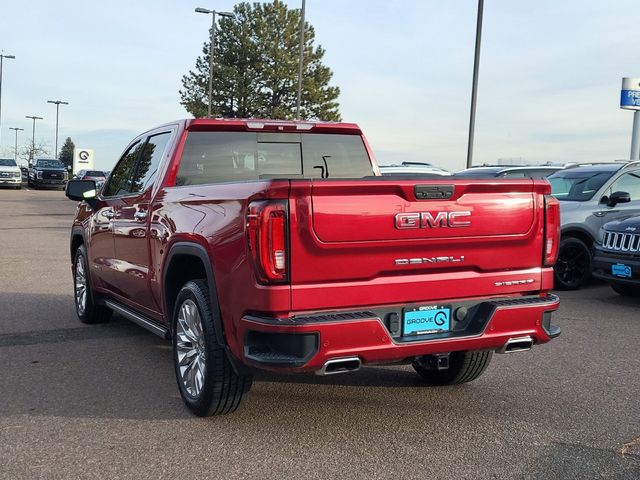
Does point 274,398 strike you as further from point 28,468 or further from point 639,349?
point 639,349

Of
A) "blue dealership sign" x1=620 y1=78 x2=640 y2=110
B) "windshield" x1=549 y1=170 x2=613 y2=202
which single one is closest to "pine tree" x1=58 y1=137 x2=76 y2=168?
"blue dealership sign" x1=620 y1=78 x2=640 y2=110

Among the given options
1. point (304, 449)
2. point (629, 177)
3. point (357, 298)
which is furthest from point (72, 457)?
point (629, 177)

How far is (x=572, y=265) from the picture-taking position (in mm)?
10031

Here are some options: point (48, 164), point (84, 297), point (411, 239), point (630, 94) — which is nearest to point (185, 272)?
point (411, 239)

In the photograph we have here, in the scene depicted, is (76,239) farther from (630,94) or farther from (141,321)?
(630,94)

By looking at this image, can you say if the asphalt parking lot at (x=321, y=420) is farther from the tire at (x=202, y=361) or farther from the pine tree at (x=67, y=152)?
the pine tree at (x=67, y=152)

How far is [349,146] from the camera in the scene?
5.86m

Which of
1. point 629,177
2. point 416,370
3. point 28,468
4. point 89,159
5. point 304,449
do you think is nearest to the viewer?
point 28,468

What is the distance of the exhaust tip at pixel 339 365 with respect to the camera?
371 cm

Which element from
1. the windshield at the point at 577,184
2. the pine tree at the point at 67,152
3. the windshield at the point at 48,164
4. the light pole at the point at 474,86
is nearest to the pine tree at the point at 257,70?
the windshield at the point at 48,164

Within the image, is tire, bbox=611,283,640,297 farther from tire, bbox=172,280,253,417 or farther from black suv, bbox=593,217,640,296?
tire, bbox=172,280,253,417

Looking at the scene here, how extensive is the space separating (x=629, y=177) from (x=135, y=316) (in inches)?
302

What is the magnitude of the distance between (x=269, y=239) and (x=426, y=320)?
101 centimetres

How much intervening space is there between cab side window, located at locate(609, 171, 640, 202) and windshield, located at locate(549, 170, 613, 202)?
0.16m
